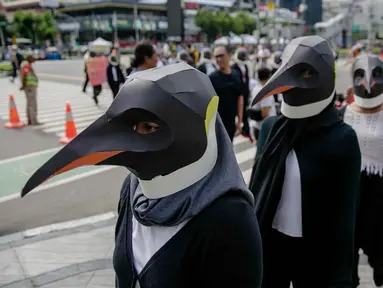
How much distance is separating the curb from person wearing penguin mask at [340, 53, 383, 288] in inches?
114

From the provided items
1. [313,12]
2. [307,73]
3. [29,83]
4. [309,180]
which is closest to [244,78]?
[29,83]

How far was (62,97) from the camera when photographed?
52.2 ft

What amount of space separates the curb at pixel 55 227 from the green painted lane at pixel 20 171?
58.6 inches

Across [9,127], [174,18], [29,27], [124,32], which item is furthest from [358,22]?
[9,127]

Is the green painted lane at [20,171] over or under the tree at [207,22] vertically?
under

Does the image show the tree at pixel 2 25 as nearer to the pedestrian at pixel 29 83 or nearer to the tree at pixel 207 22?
the tree at pixel 207 22

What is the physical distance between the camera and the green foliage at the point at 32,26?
5688 centimetres

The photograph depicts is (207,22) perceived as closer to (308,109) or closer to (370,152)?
(370,152)

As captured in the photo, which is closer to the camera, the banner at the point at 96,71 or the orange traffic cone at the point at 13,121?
the orange traffic cone at the point at 13,121

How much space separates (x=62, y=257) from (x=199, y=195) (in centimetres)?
306

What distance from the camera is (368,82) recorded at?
3213mm

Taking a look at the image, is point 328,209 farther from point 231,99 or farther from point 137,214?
point 231,99

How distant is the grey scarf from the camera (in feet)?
4.65

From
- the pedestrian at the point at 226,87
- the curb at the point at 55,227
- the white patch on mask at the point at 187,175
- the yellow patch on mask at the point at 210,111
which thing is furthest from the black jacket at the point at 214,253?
the pedestrian at the point at 226,87
